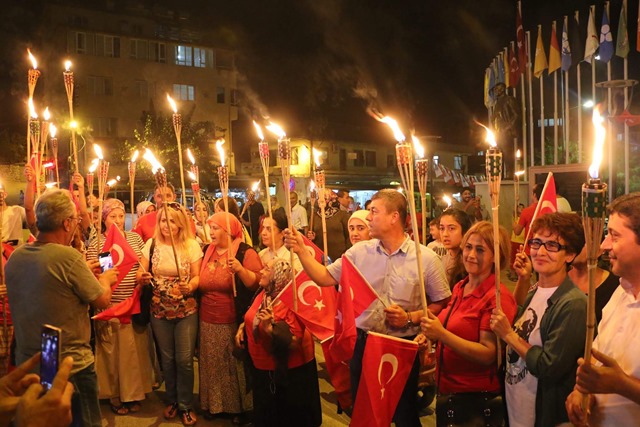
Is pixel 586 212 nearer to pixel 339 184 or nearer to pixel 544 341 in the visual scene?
pixel 544 341

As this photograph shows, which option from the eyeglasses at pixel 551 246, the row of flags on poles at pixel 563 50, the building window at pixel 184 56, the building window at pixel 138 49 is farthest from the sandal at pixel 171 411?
the building window at pixel 184 56


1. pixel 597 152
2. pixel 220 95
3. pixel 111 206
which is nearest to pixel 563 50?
pixel 111 206

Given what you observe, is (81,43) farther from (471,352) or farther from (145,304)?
(471,352)

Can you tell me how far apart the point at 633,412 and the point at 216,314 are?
3.97 metres

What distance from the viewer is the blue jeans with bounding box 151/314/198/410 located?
564 centimetres

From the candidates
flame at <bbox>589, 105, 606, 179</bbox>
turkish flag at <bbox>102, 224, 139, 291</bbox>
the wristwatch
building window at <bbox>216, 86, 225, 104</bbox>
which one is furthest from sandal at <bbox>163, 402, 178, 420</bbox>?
building window at <bbox>216, 86, 225, 104</bbox>

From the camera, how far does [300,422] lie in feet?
17.0

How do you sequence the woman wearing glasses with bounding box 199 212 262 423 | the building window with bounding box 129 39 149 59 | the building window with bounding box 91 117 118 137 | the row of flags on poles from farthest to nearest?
the building window with bounding box 129 39 149 59, the building window with bounding box 91 117 118 137, the row of flags on poles, the woman wearing glasses with bounding box 199 212 262 423

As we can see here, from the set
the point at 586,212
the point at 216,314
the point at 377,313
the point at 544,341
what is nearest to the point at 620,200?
the point at 586,212

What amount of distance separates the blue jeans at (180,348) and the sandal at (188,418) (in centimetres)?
4

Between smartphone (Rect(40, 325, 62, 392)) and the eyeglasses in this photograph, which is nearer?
smartphone (Rect(40, 325, 62, 392))

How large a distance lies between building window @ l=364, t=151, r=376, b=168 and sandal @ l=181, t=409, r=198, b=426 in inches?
1626

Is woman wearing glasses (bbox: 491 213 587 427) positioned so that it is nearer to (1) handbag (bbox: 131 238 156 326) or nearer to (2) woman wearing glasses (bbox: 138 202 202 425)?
(2) woman wearing glasses (bbox: 138 202 202 425)

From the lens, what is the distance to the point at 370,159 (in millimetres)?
46531
